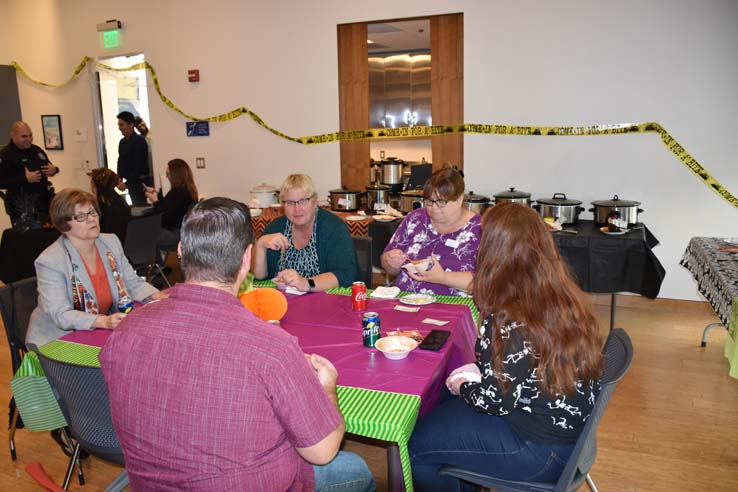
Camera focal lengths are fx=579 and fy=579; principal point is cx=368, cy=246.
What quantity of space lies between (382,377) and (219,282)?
0.72 meters

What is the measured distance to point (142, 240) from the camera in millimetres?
4582

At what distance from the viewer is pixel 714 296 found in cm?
312

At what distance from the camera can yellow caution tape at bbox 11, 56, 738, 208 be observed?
4.64 meters

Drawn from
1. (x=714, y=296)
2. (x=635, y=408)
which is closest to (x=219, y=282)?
(x=635, y=408)

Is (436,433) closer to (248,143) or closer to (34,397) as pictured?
(34,397)

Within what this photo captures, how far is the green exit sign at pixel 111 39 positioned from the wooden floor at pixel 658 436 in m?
4.15

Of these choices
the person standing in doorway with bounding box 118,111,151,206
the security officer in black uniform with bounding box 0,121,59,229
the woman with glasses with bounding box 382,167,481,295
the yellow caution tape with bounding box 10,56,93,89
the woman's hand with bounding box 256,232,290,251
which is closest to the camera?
the woman with glasses with bounding box 382,167,481,295

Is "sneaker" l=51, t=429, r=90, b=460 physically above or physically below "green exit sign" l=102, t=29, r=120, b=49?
below

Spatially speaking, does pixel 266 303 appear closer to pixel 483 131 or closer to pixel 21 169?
pixel 483 131

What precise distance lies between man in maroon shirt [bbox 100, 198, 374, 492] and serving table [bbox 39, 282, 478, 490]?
34 centimetres

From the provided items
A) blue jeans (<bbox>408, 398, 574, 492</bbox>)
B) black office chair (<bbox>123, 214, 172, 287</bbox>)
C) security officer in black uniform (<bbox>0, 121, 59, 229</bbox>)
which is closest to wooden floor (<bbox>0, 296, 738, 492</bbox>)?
blue jeans (<bbox>408, 398, 574, 492</bbox>)

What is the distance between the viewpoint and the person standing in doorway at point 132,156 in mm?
6176

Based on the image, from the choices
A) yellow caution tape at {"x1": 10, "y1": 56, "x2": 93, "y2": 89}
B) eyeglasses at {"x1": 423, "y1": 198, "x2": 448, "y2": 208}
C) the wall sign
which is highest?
yellow caution tape at {"x1": 10, "y1": 56, "x2": 93, "y2": 89}

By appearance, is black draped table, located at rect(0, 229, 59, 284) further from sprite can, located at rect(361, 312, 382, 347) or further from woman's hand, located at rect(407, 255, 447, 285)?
sprite can, located at rect(361, 312, 382, 347)
